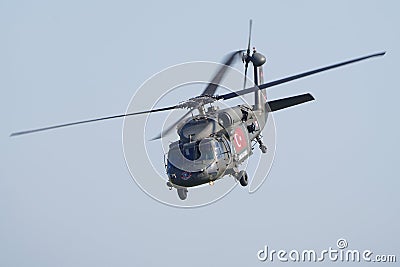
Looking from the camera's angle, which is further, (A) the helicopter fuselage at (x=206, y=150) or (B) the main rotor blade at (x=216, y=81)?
(B) the main rotor blade at (x=216, y=81)

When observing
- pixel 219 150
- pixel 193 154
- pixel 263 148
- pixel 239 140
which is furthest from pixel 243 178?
pixel 263 148

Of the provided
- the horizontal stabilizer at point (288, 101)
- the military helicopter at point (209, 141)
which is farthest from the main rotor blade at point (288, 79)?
the horizontal stabilizer at point (288, 101)

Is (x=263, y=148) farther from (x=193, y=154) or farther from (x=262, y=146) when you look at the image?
(x=193, y=154)

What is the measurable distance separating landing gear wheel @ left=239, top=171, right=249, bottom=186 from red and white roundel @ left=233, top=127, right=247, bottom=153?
1187mm

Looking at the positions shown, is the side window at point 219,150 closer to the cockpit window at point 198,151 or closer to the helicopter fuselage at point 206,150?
the helicopter fuselage at point 206,150

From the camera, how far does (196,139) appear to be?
34.8 m

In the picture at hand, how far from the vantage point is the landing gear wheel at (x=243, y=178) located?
120 ft

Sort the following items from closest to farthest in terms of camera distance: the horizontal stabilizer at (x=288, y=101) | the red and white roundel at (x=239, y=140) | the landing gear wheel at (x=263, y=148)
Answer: the red and white roundel at (x=239, y=140), the horizontal stabilizer at (x=288, y=101), the landing gear wheel at (x=263, y=148)

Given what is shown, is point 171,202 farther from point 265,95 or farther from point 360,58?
point 265,95

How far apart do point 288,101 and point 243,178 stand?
6507 millimetres

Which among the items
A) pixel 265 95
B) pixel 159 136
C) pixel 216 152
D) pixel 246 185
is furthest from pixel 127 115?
pixel 265 95

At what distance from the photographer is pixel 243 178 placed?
120ft

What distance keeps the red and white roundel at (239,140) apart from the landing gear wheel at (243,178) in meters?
1.19

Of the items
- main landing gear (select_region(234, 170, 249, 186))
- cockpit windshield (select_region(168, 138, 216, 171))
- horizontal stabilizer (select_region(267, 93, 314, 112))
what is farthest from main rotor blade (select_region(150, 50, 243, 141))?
horizontal stabilizer (select_region(267, 93, 314, 112))
